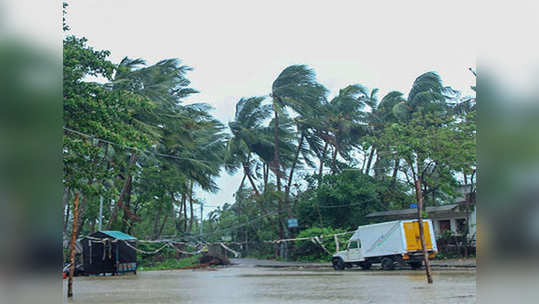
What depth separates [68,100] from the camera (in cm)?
949

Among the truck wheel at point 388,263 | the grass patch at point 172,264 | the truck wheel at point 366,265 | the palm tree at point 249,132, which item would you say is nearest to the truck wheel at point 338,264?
the truck wheel at point 366,265

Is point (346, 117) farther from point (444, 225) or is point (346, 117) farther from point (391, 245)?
point (391, 245)

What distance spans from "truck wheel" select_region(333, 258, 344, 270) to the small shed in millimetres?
9206

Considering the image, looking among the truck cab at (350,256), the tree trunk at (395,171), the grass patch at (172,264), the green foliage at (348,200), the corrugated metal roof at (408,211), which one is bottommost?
the grass patch at (172,264)

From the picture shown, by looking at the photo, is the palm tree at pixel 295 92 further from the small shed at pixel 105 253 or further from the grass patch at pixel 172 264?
the small shed at pixel 105 253

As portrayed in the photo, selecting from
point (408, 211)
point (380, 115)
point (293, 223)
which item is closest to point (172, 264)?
point (293, 223)

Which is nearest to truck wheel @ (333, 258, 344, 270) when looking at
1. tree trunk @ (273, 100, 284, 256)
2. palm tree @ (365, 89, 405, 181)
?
tree trunk @ (273, 100, 284, 256)

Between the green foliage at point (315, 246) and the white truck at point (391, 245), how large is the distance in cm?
413

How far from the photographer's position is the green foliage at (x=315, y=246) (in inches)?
1013

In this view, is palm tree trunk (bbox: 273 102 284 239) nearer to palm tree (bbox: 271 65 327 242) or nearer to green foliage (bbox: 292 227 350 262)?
palm tree (bbox: 271 65 327 242)
